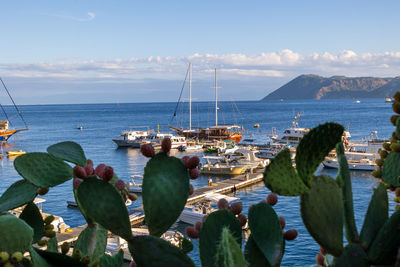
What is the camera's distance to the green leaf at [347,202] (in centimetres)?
133

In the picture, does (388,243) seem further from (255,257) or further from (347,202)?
(255,257)

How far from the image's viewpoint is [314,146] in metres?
1.22

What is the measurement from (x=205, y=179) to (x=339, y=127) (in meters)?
33.3

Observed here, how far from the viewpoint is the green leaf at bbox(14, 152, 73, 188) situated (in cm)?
157

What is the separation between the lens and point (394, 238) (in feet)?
4.00

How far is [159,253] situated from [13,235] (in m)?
0.43

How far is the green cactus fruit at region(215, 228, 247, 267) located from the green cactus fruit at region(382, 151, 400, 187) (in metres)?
0.76

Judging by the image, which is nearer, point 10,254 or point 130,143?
point 10,254

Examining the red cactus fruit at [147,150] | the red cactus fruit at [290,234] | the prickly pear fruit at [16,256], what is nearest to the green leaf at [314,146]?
the red cactus fruit at [290,234]

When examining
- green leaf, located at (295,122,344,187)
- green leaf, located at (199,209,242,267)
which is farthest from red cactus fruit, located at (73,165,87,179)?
green leaf, located at (295,122,344,187)

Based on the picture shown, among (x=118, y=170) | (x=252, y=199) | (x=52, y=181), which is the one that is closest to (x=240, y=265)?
(x=52, y=181)

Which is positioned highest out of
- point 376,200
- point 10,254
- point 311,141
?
point 311,141

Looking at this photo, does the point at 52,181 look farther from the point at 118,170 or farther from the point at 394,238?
the point at 118,170

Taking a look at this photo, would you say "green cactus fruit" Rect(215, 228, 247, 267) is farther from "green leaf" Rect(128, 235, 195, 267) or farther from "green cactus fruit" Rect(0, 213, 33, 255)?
"green cactus fruit" Rect(0, 213, 33, 255)
